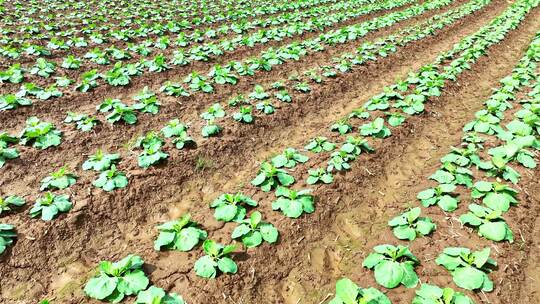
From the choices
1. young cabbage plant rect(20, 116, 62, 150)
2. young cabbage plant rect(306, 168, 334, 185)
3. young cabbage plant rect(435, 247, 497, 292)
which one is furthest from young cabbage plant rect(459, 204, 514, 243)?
young cabbage plant rect(20, 116, 62, 150)

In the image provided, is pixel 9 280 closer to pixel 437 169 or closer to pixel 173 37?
pixel 437 169

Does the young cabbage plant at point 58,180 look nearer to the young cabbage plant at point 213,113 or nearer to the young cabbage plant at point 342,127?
the young cabbage plant at point 213,113

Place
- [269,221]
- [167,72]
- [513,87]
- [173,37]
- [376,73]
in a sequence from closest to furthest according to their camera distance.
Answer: [269,221], [513,87], [167,72], [376,73], [173,37]

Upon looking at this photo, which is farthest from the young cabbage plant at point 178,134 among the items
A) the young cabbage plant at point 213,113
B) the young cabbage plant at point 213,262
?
the young cabbage plant at point 213,262

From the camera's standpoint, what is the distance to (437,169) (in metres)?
6.71

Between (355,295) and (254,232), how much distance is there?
1.56 metres

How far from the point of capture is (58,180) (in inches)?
231

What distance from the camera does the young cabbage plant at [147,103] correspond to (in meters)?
8.20

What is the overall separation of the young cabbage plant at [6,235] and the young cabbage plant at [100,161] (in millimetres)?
1537

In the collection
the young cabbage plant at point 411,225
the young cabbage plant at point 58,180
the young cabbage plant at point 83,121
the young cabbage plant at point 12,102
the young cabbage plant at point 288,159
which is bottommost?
the young cabbage plant at point 411,225

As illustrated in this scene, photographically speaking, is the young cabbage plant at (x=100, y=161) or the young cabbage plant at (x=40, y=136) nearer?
the young cabbage plant at (x=100, y=161)

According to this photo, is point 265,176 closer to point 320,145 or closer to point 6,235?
point 320,145

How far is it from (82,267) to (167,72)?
684 cm

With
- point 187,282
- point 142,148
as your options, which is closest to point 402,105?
point 142,148
